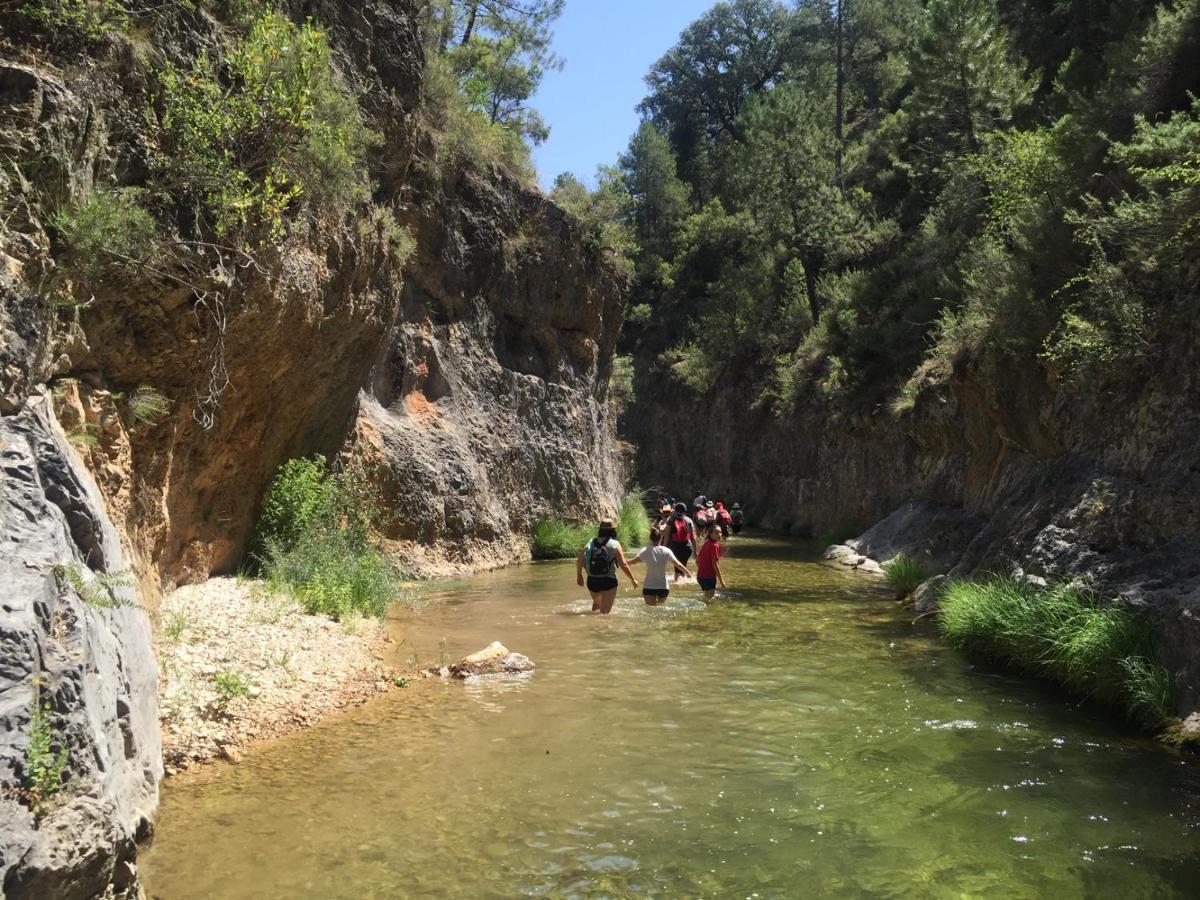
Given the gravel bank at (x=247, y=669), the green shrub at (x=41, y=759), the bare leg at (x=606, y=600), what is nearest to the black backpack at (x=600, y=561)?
the bare leg at (x=606, y=600)

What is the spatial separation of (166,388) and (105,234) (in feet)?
7.33

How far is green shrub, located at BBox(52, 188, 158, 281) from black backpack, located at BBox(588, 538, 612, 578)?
7170 mm

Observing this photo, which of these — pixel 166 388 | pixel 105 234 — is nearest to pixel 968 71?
pixel 166 388

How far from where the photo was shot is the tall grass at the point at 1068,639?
8.08 metres

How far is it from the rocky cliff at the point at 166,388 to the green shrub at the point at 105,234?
10 cm

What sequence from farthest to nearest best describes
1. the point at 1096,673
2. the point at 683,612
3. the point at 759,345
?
the point at 759,345 → the point at 683,612 → the point at 1096,673

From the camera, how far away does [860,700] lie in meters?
8.81

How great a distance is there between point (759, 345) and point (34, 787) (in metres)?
42.1

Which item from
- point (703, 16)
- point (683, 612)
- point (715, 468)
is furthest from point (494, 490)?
point (703, 16)

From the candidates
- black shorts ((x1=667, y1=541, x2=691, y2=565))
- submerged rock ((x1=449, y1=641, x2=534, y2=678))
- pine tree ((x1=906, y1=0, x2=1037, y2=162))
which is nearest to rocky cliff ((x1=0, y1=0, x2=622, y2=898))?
submerged rock ((x1=449, y1=641, x2=534, y2=678))

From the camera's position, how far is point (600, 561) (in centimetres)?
1277

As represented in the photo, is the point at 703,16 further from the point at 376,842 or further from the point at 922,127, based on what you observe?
the point at 376,842

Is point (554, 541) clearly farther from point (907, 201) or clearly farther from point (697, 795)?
point (907, 201)

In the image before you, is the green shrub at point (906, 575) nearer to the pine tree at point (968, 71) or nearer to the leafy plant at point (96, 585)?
the leafy plant at point (96, 585)
